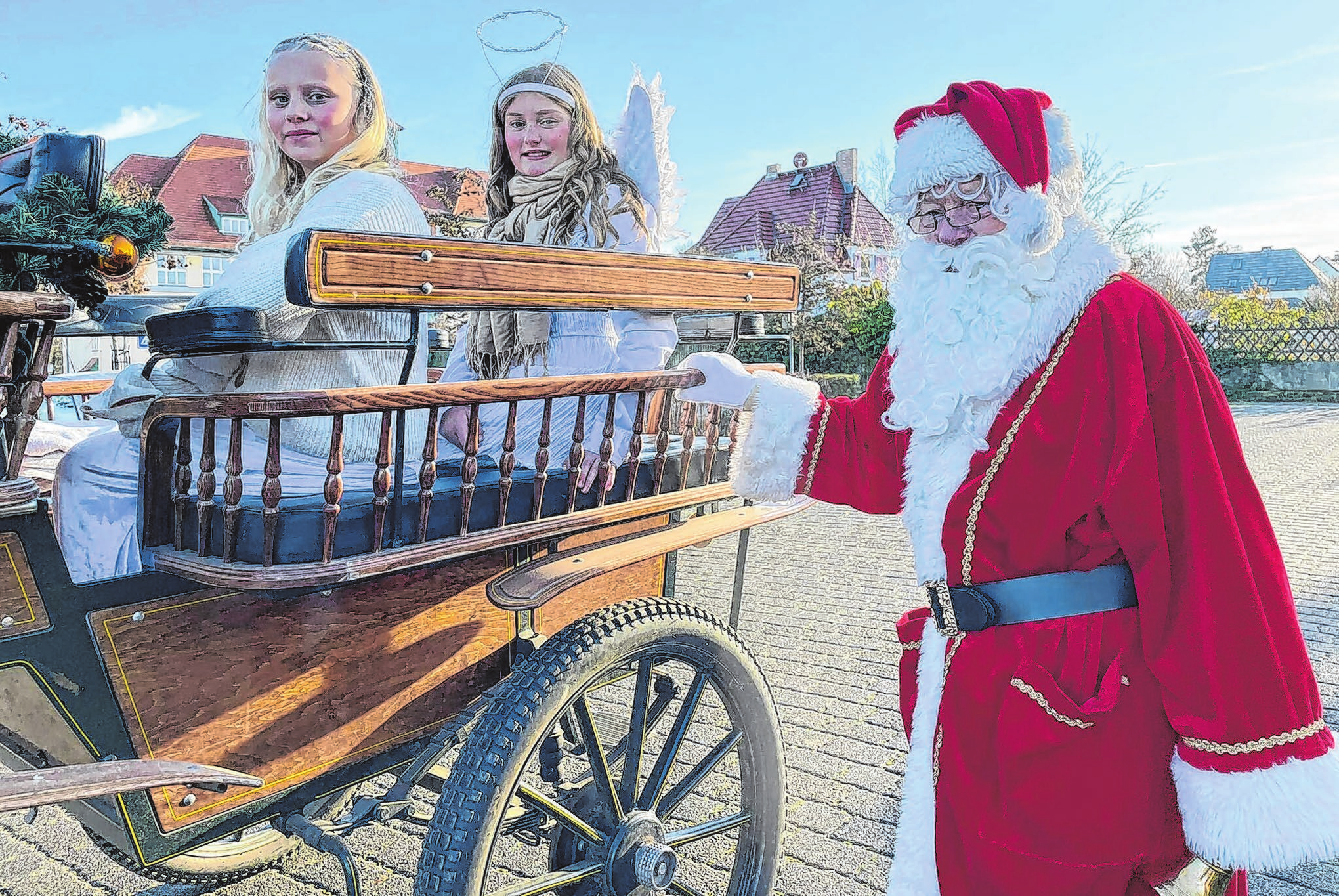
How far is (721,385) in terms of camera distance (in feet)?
6.50

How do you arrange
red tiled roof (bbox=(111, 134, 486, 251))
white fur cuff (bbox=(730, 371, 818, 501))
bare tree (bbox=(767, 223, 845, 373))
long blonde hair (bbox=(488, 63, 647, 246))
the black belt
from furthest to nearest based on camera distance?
red tiled roof (bbox=(111, 134, 486, 251)) → bare tree (bbox=(767, 223, 845, 373)) → long blonde hair (bbox=(488, 63, 647, 246)) → white fur cuff (bbox=(730, 371, 818, 501)) → the black belt

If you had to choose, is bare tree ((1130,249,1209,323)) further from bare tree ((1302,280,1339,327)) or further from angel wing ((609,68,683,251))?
angel wing ((609,68,683,251))


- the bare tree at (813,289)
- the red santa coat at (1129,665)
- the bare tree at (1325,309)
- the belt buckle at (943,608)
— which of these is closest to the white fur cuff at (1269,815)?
the red santa coat at (1129,665)

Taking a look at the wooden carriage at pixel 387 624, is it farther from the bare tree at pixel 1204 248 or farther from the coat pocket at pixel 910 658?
the bare tree at pixel 1204 248

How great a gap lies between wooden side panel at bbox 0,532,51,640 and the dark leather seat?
236 mm

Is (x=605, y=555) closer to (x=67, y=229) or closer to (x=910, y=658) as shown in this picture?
(x=910, y=658)

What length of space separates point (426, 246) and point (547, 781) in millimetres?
1123

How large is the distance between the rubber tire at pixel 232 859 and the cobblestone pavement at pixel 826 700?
0.71ft

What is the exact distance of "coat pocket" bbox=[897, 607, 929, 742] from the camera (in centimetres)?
180

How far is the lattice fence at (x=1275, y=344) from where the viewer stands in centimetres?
1850

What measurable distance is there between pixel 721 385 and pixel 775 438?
0.53ft

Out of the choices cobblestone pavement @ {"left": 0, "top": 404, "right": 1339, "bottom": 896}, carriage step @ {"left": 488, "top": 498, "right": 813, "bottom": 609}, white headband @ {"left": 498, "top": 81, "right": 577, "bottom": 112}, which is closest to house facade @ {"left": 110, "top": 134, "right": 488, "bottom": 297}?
cobblestone pavement @ {"left": 0, "top": 404, "right": 1339, "bottom": 896}

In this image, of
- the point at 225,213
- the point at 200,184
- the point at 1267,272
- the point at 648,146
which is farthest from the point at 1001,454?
the point at 1267,272

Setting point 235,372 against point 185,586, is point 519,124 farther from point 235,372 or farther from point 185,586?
point 185,586
